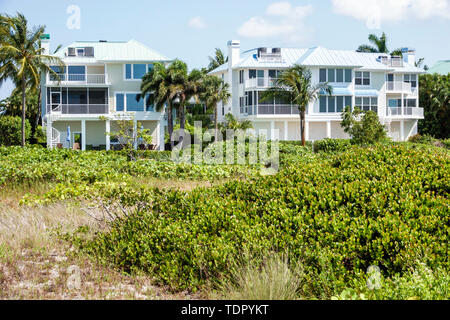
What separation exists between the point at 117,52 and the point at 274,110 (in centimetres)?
1452

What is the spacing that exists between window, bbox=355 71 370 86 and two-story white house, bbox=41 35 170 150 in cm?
1891

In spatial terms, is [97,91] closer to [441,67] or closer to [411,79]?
[411,79]

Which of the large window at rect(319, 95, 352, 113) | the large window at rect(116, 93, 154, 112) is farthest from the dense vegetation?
the large window at rect(319, 95, 352, 113)

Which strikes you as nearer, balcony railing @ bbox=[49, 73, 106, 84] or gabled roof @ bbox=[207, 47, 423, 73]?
balcony railing @ bbox=[49, 73, 106, 84]

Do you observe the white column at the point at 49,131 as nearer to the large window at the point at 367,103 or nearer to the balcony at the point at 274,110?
the balcony at the point at 274,110

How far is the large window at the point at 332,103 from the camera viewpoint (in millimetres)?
50562

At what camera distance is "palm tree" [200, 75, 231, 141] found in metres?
44.1

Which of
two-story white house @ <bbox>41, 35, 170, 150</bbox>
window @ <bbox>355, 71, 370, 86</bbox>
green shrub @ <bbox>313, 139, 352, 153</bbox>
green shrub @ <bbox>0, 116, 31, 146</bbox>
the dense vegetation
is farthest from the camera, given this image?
window @ <bbox>355, 71, 370, 86</bbox>

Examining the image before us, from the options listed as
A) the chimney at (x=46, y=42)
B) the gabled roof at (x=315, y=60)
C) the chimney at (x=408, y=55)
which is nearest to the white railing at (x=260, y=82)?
the gabled roof at (x=315, y=60)

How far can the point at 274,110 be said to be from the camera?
160 feet

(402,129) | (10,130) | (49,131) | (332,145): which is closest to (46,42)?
(10,130)

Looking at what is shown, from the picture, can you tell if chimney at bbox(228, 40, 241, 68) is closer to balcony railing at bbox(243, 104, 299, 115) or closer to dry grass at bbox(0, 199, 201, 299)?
balcony railing at bbox(243, 104, 299, 115)

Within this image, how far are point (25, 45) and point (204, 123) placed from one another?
1671 cm

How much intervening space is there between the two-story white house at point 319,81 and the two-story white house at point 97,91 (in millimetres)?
8029
